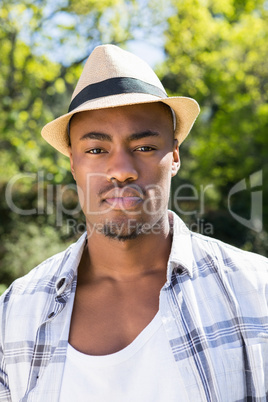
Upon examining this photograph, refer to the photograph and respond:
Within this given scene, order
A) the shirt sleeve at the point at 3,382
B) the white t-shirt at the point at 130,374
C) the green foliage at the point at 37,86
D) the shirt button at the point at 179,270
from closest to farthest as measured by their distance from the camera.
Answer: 1. the white t-shirt at the point at 130,374
2. the shirt sleeve at the point at 3,382
3. the shirt button at the point at 179,270
4. the green foliage at the point at 37,86

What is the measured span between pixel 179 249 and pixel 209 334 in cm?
40

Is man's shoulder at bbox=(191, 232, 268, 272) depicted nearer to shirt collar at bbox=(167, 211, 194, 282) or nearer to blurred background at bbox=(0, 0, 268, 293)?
shirt collar at bbox=(167, 211, 194, 282)

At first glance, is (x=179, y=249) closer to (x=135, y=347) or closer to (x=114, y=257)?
(x=114, y=257)

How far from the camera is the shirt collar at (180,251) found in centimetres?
203

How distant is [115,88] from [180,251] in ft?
2.52

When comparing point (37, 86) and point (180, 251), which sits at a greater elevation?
Result: point (37, 86)

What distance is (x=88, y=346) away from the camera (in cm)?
198

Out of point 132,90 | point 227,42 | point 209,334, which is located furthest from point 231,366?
point 227,42

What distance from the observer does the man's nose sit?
1987 mm

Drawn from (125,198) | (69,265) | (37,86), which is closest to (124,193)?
(125,198)

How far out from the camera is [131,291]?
2.17 m

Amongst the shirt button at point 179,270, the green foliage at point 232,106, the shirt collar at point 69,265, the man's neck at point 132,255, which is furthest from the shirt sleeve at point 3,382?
the green foliage at point 232,106

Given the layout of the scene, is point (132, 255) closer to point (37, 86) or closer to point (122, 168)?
point (122, 168)

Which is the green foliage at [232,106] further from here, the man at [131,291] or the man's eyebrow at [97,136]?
the man's eyebrow at [97,136]
